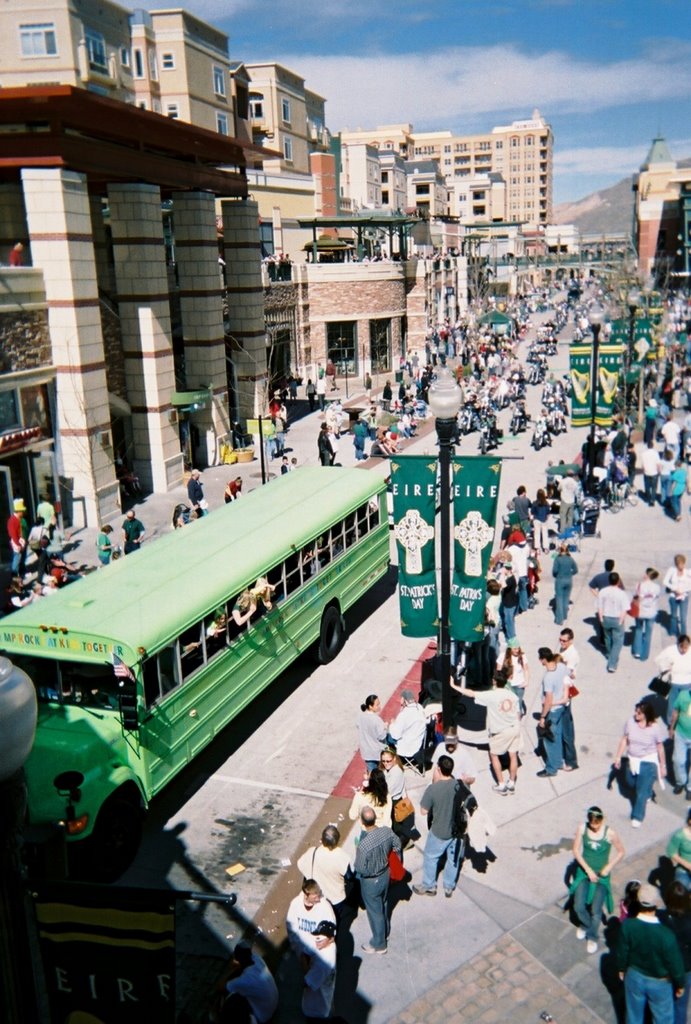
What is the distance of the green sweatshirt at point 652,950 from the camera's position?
21.7ft

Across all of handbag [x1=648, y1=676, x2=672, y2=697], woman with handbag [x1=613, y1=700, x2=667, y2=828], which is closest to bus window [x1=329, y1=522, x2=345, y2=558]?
handbag [x1=648, y1=676, x2=672, y2=697]

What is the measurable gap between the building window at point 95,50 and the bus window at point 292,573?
31667 millimetres

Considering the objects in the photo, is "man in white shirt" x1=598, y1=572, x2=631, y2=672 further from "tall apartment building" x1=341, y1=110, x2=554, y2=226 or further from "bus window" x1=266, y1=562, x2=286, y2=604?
"tall apartment building" x1=341, y1=110, x2=554, y2=226

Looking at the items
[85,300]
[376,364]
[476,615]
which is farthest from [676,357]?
[476,615]

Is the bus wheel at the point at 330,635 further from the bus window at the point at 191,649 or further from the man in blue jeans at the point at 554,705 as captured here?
the man in blue jeans at the point at 554,705

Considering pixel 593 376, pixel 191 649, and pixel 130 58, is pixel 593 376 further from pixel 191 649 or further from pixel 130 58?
pixel 130 58

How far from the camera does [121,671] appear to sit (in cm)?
943

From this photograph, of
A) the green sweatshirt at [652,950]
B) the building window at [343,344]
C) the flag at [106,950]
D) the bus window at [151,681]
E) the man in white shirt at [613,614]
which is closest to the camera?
the flag at [106,950]

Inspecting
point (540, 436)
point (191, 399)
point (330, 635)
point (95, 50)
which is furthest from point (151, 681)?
point (95, 50)

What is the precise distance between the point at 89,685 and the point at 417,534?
424cm

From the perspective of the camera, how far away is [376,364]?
52031 mm

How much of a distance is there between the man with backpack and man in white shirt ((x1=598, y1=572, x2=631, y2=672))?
18.1ft

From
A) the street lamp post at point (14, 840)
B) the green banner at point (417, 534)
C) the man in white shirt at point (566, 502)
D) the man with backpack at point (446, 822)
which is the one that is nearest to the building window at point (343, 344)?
the man in white shirt at point (566, 502)

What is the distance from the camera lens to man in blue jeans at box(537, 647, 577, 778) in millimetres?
10914
